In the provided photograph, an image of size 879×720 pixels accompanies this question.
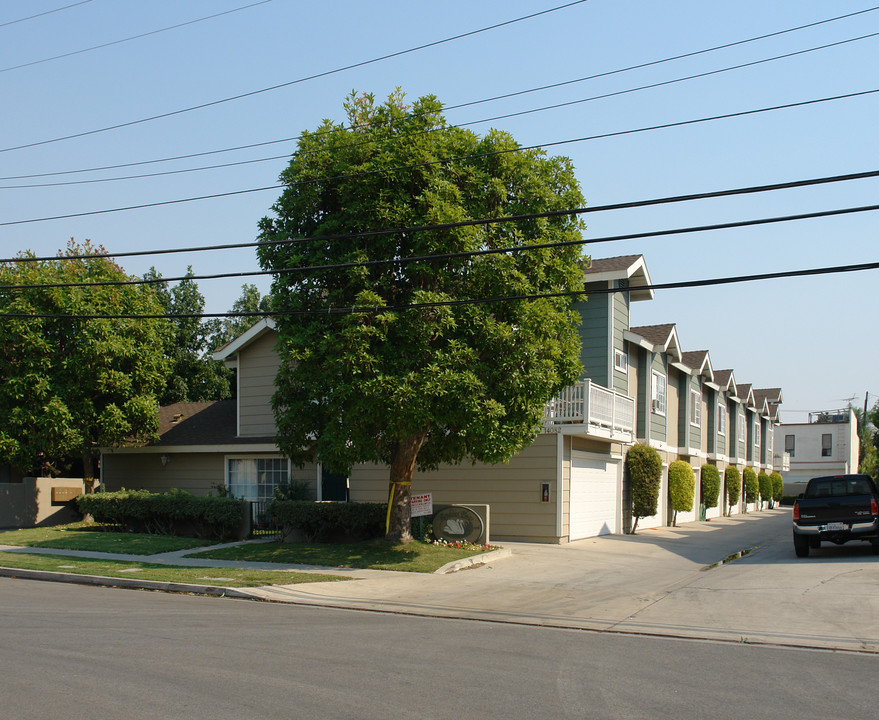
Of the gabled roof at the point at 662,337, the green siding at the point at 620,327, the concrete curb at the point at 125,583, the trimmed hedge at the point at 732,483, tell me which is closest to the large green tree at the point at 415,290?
the concrete curb at the point at 125,583

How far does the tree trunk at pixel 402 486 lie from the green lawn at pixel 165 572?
10.2ft

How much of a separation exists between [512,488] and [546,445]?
1.43m

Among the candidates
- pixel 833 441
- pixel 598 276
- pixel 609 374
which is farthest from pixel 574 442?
pixel 833 441

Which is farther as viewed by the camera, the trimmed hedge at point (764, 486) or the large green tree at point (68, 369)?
the trimmed hedge at point (764, 486)

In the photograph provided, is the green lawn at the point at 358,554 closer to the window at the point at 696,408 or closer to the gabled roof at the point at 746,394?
the window at the point at 696,408

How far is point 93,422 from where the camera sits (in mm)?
24406

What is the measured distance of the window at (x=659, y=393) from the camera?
1089 inches

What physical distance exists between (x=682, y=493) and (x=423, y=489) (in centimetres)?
1080

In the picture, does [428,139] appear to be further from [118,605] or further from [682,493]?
[682,493]

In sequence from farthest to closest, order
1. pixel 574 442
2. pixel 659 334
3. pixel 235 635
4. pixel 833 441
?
1. pixel 833 441
2. pixel 659 334
3. pixel 574 442
4. pixel 235 635

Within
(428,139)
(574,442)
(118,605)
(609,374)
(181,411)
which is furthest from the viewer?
(181,411)

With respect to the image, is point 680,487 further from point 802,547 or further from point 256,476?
point 256,476

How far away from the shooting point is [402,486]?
18.0 metres

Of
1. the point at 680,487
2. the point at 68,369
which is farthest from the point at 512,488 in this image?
the point at 68,369
